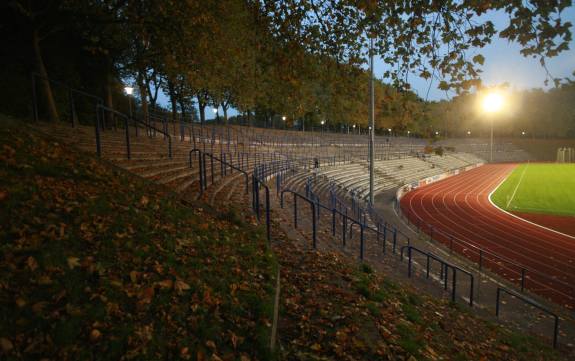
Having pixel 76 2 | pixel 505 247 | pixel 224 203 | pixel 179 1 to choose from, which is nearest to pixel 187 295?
pixel 224 203

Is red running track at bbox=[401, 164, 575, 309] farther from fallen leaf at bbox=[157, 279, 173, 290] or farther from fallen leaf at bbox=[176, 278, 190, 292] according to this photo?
fallen leaf at bbox=[157, 279, 173, 290]

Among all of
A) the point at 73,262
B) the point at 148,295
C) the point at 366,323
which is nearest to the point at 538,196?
the point at 366,323

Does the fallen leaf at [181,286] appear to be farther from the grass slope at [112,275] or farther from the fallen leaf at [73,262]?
the fallen leaf at [73,262]

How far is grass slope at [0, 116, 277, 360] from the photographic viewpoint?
2.79 meters

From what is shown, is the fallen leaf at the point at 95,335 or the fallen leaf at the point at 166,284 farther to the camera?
the fallen leaf at the point at 166,284

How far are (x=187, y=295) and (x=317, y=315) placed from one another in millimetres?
1719

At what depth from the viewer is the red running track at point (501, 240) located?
12.9 meters

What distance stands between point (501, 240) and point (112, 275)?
804 inches

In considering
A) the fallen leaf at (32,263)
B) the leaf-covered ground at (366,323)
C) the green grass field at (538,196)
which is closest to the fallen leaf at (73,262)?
the fallen leaf at (32,263)

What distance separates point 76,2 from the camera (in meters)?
13.0

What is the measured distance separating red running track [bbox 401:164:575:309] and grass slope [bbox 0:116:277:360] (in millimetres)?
10068

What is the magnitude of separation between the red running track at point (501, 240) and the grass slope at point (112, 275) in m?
10.1

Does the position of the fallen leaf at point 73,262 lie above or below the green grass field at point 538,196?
above

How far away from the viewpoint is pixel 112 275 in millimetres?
3566
